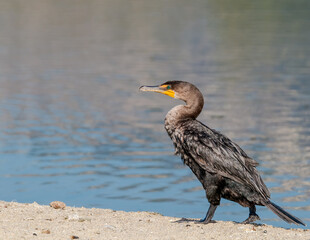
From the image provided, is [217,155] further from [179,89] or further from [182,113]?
[179,89]

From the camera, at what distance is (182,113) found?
8992 mm

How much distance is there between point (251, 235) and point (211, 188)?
0.75 metres

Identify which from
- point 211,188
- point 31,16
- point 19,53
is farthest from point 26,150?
point 31,16

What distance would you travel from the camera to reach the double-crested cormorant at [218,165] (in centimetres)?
843

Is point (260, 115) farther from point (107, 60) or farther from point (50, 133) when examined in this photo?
point (107, 60)

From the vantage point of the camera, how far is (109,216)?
362 inches

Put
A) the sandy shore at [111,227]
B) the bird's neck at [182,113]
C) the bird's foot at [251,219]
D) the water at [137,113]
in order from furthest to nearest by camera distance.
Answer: the water at [137,113] < the bird's neck at [182,113] < the bird's foot at [251,219] < the sandy shore at [111,227]

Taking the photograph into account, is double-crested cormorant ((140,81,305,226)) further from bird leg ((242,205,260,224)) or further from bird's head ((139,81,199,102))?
bird's head ((139,81,199,102))

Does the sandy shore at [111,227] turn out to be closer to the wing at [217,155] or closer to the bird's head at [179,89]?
the wing at [217,155]

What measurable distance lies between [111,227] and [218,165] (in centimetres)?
133

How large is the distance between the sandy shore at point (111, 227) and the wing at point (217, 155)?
521 mm

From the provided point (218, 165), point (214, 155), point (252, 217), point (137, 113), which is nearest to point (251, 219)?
point (252, 217)

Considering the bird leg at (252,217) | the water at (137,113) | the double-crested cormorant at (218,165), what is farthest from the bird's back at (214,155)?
the water at (137,113)

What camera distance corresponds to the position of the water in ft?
41.0
